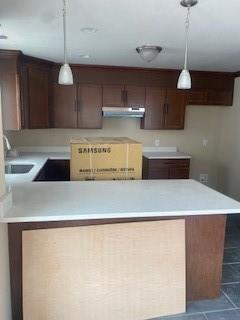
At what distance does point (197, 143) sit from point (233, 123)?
68 centimetres

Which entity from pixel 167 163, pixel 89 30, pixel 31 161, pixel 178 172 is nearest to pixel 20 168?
pixel 31 161

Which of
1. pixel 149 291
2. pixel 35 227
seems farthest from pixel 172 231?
pixel 35 227

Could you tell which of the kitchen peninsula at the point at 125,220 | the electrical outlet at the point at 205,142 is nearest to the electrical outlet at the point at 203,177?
the electrical outlet at the point at 205,142

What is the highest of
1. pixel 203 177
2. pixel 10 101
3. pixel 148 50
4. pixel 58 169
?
pixel 148 50

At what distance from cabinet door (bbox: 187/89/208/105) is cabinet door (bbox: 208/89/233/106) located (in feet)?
0.28

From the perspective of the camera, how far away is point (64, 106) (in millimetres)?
4188

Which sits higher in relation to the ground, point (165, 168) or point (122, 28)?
point (122, 28)

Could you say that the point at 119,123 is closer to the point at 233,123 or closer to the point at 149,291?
the point at 233,123

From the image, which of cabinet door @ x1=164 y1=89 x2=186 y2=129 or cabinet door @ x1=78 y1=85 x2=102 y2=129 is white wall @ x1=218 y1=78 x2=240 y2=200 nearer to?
cabinet door @ x1=164 y1=89 x2=186 y2=129

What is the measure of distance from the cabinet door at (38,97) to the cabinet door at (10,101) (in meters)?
0.37

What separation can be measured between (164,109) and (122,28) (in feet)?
7.27

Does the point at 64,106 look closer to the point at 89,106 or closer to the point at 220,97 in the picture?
the point at 89,106

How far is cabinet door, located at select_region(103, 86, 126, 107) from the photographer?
14.0 feet

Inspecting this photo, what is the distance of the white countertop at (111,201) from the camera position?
5.61ft
